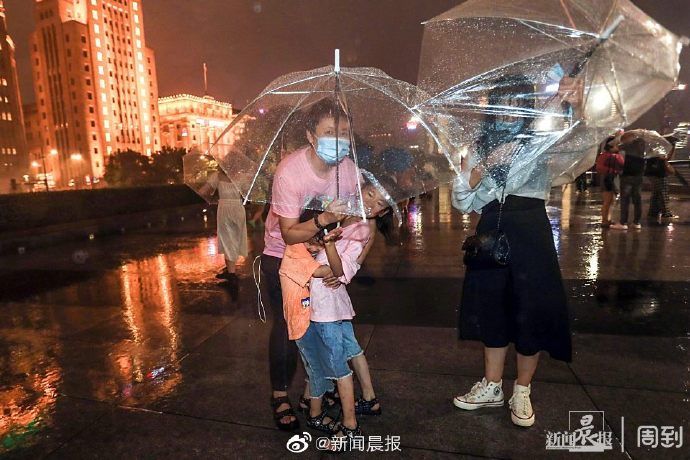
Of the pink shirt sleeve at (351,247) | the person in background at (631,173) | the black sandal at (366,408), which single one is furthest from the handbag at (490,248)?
the person in background at (631,173)

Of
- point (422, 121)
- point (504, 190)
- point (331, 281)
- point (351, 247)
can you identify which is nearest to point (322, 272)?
point (331, 281)

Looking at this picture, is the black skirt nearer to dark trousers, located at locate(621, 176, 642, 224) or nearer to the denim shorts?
the denim shorts

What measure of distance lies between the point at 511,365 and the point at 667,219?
28.5 feet

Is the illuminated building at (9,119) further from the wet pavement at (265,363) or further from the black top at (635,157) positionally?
the black top at (635,157)

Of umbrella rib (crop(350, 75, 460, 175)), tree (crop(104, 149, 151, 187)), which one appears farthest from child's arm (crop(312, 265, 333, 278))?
tree (crop(104, 149, 151, 187))

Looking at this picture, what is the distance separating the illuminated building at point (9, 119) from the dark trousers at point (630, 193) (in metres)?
118

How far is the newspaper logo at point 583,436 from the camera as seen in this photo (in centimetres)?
243

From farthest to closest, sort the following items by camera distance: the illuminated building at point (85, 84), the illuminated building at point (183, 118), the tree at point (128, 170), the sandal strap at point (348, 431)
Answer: the illuminated building at point (183, 118), the illuminated building at point (85, 84), the tree at point (128, 170), the sandal strap at point (348, 431)

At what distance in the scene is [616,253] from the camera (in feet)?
22.1

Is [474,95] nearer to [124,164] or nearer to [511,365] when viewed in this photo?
[511,365]

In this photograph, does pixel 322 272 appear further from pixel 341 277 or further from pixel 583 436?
pixel 583 436

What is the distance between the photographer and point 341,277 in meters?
2.44

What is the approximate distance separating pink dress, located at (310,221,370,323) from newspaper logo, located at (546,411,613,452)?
56.5 inches

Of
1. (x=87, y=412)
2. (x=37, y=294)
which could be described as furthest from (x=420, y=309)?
(x=37, y=294)
